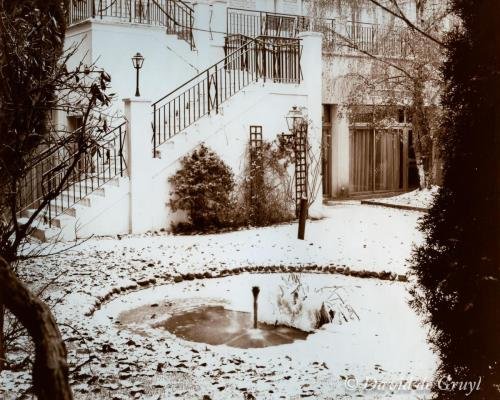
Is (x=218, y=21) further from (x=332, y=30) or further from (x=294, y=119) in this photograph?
(x=294, y=119)

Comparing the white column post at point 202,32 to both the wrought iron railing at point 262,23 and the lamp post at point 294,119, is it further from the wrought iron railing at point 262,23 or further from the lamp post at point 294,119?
the lamp post at point 294,119

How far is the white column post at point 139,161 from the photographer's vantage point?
45.6ft

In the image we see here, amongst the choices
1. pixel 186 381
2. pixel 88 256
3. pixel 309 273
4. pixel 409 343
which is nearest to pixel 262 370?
pixel 186 381

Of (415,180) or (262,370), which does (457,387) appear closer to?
Result: (262,370)

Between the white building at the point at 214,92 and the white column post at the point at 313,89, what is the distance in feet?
0.10

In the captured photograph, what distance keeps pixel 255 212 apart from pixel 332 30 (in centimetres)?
818

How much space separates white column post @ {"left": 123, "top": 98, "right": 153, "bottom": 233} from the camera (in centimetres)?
1391

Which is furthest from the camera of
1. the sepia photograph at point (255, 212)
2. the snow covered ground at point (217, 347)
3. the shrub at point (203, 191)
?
the shrub at point (203, 191)

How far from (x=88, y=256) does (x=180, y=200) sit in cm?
348

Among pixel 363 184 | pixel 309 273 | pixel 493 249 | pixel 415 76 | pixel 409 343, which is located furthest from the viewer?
pixel 363 184

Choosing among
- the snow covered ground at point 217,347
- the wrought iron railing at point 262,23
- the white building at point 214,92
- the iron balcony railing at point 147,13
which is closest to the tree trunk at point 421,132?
the white building at point 214,92

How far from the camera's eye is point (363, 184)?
2294 centimetres

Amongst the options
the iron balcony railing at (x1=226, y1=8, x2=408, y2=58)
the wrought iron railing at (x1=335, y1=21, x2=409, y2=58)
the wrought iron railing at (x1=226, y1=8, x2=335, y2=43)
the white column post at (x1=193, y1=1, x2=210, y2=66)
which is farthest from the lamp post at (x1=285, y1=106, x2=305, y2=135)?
the wrought iron railing at (x1=226, y1=8, x2=335, y2=43)

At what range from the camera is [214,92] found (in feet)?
58.3
